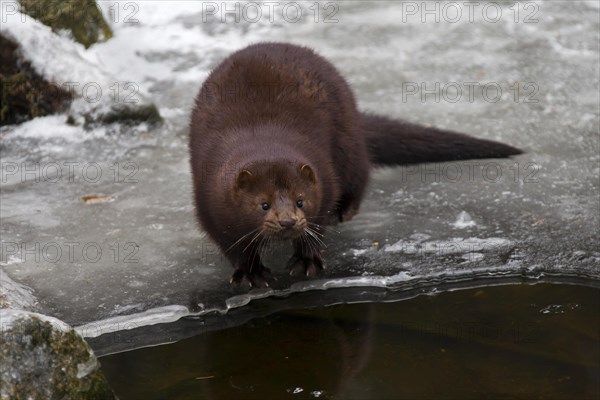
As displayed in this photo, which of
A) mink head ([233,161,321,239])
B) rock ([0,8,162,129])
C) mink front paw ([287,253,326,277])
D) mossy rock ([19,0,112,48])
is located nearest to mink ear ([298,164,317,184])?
mink head ([233,161,321,239])

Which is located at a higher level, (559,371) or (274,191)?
(274,191)

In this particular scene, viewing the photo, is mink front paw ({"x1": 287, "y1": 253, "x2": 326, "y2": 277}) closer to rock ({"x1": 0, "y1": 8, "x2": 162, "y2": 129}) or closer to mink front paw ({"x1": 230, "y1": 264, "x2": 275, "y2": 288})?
mink front paw ({"x1": 230, "y1": 264, "x2": 275, "y2": 288})

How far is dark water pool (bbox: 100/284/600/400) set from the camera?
4066mm

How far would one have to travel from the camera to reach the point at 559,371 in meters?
4.11

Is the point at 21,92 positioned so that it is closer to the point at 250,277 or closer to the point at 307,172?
the point at 250,277

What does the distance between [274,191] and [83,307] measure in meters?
1.08

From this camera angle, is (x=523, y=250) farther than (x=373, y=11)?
No

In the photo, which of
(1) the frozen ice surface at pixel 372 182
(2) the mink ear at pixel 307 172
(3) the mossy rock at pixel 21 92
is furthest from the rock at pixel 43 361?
(3) the mossy rock at pixel 21 92

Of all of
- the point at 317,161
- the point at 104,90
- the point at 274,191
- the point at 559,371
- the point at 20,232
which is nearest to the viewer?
the point at 559,371

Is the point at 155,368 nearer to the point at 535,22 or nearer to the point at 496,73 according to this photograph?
the point at 496,73

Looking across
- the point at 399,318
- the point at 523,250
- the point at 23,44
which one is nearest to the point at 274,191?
the point at 399,318

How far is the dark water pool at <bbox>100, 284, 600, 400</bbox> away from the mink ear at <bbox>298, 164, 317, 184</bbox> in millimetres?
660

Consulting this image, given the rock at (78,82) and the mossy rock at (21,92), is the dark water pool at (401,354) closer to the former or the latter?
the rock at (78,82)

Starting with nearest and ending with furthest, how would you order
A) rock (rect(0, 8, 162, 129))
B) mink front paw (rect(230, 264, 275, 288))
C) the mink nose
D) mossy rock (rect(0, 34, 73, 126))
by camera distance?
the mink nose, mink front paw (rect(230, 264, 275, 288)), rock (rect(0, 8, 162, 129)), mossy rock (rect(0, 34, 73, 126))
